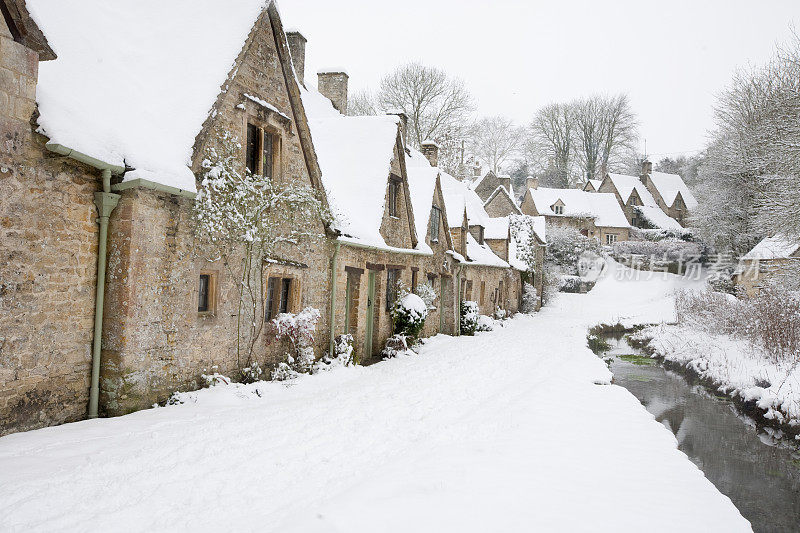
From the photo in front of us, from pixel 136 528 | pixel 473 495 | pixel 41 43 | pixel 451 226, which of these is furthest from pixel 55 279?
pixel 451 226

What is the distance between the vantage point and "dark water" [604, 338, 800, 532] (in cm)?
684

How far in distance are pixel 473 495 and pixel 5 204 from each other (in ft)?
18.7

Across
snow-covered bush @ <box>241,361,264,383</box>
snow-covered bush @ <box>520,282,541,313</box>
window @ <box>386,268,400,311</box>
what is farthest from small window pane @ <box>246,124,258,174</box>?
snow-covered bush @ <box>520,282,541,313</box>

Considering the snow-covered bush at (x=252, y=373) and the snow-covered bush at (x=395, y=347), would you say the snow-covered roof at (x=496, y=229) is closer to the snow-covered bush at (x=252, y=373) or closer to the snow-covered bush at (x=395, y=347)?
the snow-covered bush at (x=395, y=347)

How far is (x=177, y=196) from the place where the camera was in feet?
24.7

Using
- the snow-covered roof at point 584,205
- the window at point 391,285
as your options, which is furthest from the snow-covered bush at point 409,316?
the snow-covered roof at point 584,205

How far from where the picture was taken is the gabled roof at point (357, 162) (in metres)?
13.9

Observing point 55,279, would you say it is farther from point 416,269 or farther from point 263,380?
point 416,269

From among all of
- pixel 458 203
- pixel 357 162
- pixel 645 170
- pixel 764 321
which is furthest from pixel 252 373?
pixel 645 170

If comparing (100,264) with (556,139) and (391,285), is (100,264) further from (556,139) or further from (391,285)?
(556,139)

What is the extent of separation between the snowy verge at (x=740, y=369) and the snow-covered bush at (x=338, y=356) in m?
9.03

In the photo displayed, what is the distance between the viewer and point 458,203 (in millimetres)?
22594

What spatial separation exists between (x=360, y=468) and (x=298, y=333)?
17.8 feet

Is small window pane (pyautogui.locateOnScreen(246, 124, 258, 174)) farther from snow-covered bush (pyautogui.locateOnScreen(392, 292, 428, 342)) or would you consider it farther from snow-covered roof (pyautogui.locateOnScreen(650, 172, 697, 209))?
snow-covered roof (pyautogui.locateOnScreen(650, 172, 697, 209))
